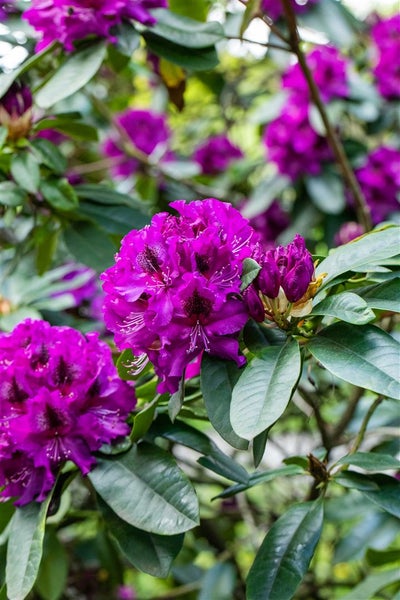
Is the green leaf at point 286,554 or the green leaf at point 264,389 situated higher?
the green leaf at point 264,389

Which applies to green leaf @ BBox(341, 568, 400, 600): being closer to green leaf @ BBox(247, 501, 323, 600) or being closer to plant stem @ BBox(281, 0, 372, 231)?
green leaf @ BBox(247, 501, 323, 600)

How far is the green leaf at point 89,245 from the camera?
4.56 feet

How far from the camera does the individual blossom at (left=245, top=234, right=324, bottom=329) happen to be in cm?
86

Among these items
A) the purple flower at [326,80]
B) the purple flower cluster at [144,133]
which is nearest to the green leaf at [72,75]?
the purple flower at [326,80]

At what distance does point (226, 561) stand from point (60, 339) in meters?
1.12

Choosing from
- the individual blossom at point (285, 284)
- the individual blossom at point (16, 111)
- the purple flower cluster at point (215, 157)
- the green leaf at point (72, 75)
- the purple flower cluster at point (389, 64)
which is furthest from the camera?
the purple flower cluster at point (215, 157)

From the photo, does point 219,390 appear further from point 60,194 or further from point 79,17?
point 79,17

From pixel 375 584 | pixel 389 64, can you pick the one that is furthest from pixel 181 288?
pixel 389 64

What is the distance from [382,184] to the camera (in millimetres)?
2039

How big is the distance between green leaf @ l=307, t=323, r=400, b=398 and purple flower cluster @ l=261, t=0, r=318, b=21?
1564 mm

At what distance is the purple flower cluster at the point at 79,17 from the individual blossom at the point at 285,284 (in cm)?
61

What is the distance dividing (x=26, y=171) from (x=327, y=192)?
97cm

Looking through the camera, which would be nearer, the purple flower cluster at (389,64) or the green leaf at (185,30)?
the green leaf at (185,30)

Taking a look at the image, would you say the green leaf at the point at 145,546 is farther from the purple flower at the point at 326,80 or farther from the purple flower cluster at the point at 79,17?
the purple flower at the point at 326,80
